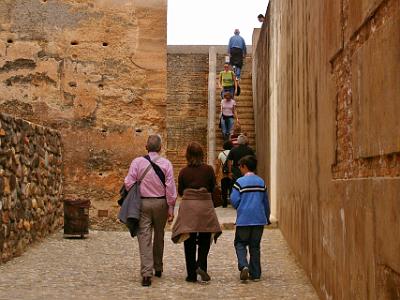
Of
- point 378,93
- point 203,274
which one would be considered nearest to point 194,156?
point 203,274

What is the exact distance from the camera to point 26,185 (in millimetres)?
8758

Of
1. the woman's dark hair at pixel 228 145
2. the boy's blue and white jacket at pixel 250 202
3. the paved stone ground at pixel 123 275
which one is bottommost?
the paved stone ground at pixel 123 275

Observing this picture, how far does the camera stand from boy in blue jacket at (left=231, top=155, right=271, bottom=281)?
7.16 m

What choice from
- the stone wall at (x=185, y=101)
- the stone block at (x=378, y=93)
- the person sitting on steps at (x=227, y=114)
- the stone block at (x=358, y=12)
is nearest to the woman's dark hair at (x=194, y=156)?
the stone block at (x=358, y=12)

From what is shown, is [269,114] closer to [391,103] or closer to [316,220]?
[316,220]

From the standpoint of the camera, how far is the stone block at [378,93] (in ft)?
11.1

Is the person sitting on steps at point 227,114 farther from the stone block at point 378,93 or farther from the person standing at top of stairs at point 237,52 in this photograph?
the stone block at point 378,93

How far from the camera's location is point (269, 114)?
12766 mm

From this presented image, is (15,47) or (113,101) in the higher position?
(15,47)

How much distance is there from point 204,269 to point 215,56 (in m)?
16.7

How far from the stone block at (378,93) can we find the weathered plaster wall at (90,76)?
7.38 meters

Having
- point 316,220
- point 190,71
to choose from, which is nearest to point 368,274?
point 316,220

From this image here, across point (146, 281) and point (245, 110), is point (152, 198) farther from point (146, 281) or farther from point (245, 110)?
point (245, 110)

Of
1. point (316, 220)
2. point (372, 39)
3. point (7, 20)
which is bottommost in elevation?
point (316, 220)
